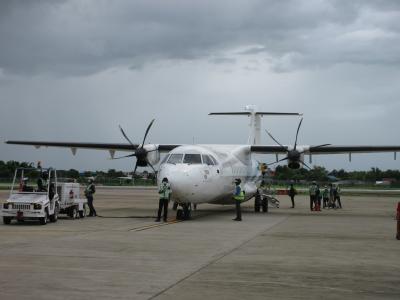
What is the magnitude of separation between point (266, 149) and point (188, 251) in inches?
639

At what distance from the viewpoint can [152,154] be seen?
2530cm

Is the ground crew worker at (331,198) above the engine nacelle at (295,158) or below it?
below

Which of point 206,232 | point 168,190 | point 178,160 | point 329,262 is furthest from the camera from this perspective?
point 178,160

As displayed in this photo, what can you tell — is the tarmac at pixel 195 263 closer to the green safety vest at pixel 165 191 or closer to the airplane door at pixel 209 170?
the green safety vest at pixel 165 191

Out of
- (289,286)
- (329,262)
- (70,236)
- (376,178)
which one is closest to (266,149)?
(70,236)

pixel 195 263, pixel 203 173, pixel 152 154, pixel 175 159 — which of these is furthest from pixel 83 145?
pixel 195 263

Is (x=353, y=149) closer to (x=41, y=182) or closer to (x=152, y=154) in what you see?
(x=152, y=154)

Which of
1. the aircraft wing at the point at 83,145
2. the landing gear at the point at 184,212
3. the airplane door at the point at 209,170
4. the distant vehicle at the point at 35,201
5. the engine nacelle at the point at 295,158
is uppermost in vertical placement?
the aircraft wing at the point at 83,145

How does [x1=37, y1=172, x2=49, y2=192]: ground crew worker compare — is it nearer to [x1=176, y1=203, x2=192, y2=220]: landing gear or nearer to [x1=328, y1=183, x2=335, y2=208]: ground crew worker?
[x1=176, y1=203, x2=192, y2=220]: landing gear

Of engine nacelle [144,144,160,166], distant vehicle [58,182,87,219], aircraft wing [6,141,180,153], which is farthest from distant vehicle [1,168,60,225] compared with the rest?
aircraft wing [6,141,180,153]

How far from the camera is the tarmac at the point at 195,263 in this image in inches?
278

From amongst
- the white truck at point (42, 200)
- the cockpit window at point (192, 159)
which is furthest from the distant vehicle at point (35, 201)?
the cockpit window at point (192, 159)

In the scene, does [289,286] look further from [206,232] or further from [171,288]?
[206,232]

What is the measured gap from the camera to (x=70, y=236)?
13.2m
